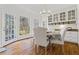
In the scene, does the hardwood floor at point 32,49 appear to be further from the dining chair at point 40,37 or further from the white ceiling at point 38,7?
the white ceiling at point 38,7

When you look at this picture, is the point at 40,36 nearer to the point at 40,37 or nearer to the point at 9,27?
the point at 40,37

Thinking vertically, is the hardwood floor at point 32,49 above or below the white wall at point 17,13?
below

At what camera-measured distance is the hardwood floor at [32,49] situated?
7.82 ft

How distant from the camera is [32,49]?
245 centimetres

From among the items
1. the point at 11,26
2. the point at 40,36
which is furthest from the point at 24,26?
the point at 40,36

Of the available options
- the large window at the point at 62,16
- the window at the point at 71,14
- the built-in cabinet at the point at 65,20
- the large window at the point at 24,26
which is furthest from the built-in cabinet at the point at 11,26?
the window at the point at 71,14

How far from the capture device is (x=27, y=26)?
241cm

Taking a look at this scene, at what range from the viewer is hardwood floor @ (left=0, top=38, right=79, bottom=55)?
2383 millimetres

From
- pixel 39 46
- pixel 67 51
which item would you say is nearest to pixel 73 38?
pixel 67 51

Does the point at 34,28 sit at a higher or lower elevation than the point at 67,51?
higher

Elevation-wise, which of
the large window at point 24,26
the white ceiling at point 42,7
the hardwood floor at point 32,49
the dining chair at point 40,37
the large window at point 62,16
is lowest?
the hardwood floor at point 32,49

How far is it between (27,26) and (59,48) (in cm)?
89
